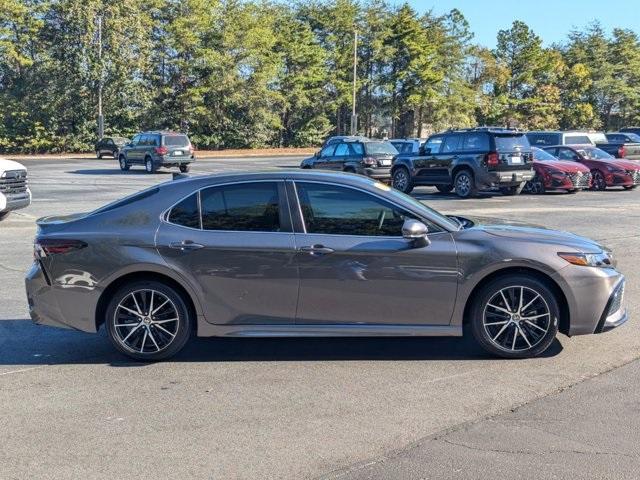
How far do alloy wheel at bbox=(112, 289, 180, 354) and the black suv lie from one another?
15.3 meters

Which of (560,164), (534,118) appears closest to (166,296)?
(560,164)

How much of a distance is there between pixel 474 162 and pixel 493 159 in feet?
1.74

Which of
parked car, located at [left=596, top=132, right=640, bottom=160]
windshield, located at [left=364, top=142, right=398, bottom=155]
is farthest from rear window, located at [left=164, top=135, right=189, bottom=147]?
parked car, located at [left=596, top=132, right=640, bottom=160]

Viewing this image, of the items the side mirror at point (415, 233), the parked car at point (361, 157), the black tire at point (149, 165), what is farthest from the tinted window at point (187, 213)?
the black tire at point (149, 165)

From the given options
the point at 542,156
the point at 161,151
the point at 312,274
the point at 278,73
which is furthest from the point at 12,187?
the point at 278,73

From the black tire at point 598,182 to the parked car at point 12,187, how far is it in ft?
57.3

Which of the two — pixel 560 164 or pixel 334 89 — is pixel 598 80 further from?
pixel 560 164

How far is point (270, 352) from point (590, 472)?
9.86 feet

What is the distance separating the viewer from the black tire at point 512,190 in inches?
839

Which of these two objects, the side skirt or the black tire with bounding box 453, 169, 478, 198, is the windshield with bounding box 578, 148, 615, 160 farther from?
the side skirt

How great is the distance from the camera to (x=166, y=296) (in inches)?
231

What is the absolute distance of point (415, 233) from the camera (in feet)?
18.5

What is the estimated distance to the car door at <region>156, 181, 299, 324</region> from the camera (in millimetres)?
5789

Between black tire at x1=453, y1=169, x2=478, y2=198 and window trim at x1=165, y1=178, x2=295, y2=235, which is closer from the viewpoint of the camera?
window trim at x1=165, y1=178, x2=295, y2=235
